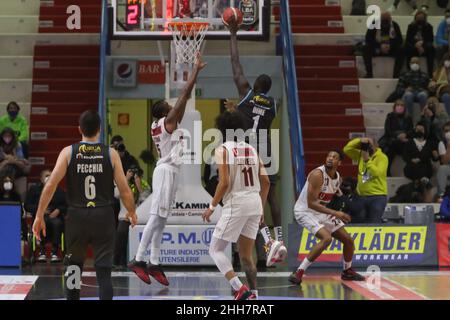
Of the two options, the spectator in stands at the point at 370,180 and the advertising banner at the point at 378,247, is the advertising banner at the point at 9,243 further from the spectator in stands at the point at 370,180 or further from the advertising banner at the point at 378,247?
the spectator in stands at the point at 370,180

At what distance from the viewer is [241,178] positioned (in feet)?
37.2

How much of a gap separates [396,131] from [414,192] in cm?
130

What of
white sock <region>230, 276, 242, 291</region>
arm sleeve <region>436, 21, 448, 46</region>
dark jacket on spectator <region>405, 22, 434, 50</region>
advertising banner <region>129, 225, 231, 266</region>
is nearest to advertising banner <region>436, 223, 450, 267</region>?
advertising banner <region>129, 225, 231, 266</region>

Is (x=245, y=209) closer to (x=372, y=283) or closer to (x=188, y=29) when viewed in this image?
(x=372, y=283)

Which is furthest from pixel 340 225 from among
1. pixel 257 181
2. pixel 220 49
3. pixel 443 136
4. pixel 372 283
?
pixel 220 49

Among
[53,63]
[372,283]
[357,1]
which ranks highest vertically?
[357,1]

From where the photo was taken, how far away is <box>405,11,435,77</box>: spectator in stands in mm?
21938

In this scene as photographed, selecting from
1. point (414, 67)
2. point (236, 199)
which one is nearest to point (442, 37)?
point (414, 67)

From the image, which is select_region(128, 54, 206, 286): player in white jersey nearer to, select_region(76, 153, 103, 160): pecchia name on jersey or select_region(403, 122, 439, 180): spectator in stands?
select_region(76, 153, 103, 160): pecchia name on jersey

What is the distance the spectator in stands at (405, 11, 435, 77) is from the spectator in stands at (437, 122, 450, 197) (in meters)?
2.13

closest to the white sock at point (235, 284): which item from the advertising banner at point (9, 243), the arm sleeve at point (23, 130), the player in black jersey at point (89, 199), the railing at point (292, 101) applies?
the player in black jersey at point (89, 199)

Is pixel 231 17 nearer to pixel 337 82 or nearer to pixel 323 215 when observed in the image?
pixel 323 215

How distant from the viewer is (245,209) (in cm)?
1127

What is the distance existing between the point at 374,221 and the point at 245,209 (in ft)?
22.3
